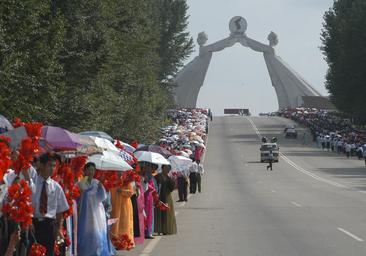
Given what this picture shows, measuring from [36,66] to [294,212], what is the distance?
8449 millimetres

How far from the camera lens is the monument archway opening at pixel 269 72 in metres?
161

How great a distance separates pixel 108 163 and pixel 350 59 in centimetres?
8102

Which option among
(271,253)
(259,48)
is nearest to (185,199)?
(271,253)

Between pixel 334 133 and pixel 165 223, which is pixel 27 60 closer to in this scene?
pixel 165 223

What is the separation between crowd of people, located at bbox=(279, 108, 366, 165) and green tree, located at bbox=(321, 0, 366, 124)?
9.74ft

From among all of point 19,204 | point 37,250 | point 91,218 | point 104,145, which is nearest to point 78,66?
point 104,145

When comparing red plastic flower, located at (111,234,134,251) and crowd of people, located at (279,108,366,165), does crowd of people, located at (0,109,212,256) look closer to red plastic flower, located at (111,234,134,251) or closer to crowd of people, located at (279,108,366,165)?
red plastic flower, located at (111,234,134,251)

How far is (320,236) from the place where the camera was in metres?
19.6

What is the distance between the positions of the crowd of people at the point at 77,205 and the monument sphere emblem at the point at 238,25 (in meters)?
147

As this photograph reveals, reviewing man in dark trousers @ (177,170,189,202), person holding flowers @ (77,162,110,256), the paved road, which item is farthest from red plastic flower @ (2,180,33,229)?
man in dark trousers @ (177,170,189,202)

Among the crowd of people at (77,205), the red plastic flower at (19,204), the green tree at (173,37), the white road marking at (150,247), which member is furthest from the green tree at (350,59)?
the red plastic flower at (19,204)

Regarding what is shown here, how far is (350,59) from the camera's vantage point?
3752 inches

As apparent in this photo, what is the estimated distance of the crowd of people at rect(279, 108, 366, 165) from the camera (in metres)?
79.5

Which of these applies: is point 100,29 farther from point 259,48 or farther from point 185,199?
point 259,48
